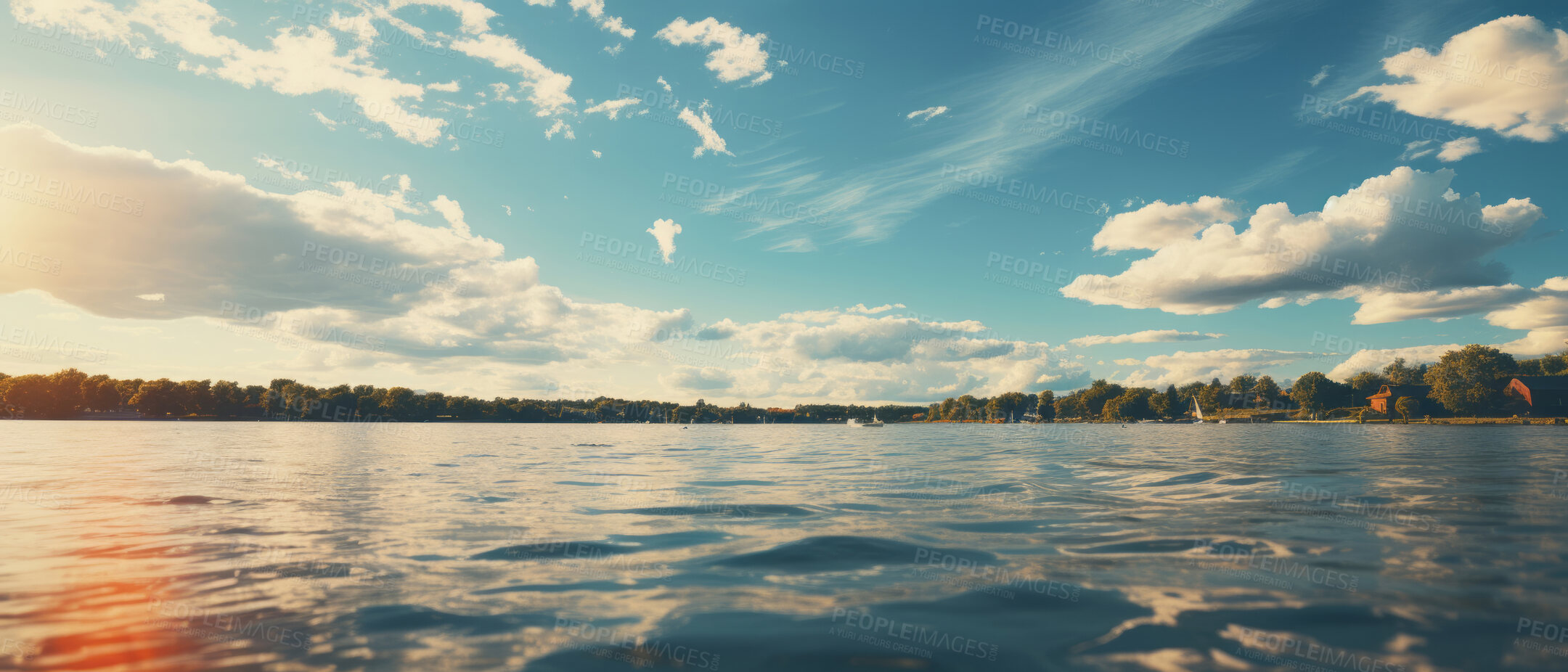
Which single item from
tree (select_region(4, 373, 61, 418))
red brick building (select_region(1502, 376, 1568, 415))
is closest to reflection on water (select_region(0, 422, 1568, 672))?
red brick building (select_region(1502, 376, 1568, 415))

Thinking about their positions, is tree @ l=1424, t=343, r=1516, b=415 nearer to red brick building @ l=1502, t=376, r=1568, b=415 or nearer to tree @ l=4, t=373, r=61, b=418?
red brick building @ l=1502, t=376, r=1568, b=415

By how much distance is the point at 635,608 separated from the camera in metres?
8.77

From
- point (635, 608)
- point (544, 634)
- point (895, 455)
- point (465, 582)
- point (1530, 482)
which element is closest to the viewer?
point (544, 634)

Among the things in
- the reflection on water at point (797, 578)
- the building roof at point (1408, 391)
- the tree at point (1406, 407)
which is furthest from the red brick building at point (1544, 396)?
the reflection on water at point (797, 578)

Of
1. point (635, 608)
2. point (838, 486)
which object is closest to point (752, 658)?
point (635, 608)

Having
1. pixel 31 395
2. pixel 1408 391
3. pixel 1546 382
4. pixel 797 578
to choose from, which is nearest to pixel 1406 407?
pixel 1408 391

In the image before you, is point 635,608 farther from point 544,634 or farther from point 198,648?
point 198,648

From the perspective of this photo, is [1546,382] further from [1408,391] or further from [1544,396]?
[1408,391]

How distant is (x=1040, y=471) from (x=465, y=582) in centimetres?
2688

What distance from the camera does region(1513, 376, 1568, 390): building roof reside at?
125 metres

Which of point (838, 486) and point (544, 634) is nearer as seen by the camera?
point (544, 634)

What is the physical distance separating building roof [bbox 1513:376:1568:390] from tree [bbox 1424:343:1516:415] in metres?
4.86

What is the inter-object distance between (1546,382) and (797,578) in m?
193

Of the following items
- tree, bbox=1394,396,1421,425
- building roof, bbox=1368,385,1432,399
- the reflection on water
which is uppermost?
building roof, bbox=1368,385,1432,399
